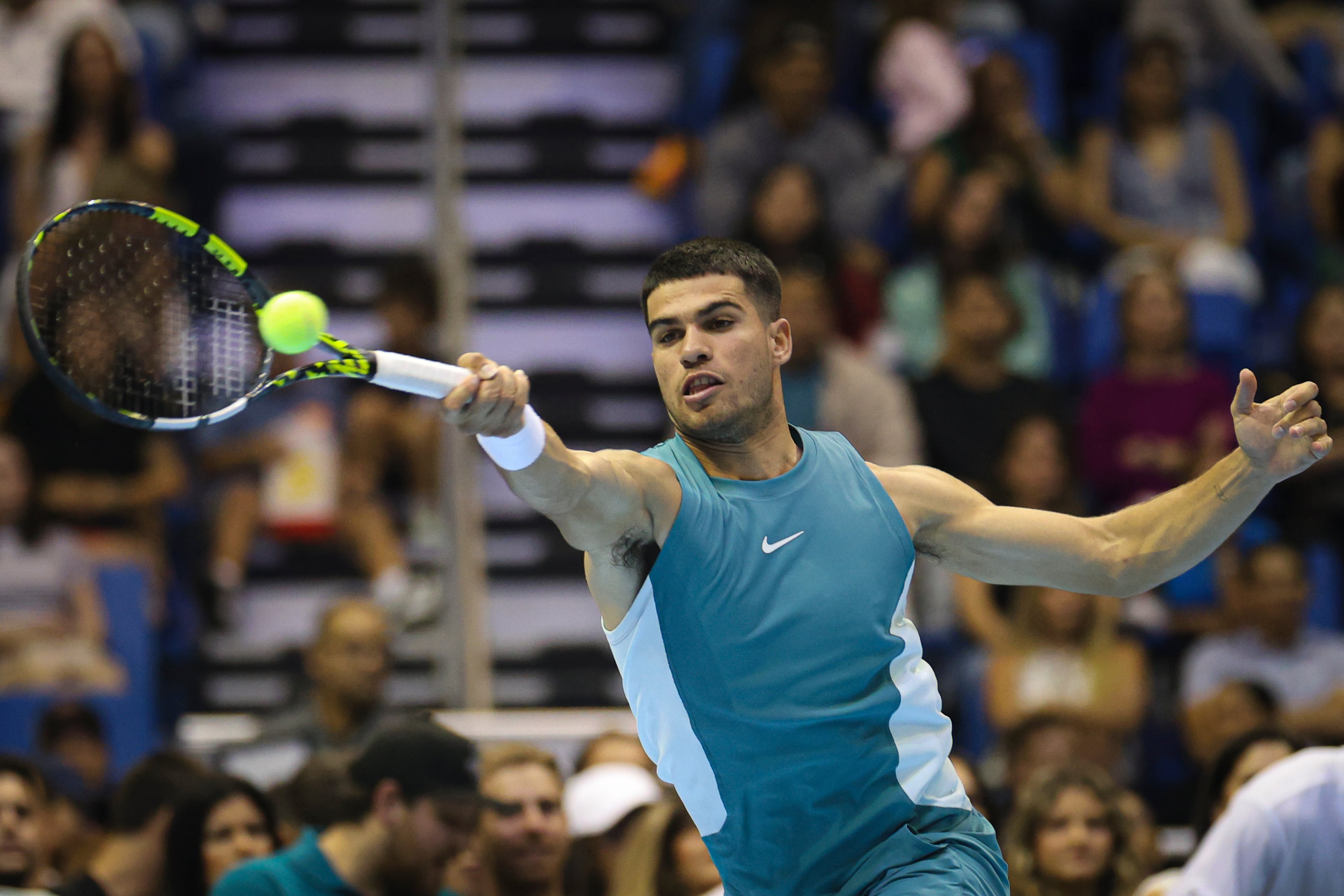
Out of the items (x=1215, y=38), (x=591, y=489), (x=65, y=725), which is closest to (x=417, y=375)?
(x=591, y=489)

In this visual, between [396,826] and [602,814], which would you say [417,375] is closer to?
[396,826]

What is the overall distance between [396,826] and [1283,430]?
110 inches

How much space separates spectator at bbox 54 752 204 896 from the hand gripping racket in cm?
218

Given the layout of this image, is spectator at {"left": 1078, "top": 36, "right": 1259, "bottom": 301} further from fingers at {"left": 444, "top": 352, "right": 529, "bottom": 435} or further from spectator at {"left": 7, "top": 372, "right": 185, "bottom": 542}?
fingers at {"left": 444, "top": 352, "right": 529, "bottom": 435}

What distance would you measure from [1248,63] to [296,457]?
21.7 feet

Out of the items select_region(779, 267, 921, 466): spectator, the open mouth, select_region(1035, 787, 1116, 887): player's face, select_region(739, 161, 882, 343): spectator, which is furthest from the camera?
select_region(739, 161, 882, 343): spectator

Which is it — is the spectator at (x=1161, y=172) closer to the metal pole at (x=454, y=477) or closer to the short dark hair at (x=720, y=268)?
the metal pole at (x=454, y=477)

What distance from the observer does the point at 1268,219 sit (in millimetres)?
10359

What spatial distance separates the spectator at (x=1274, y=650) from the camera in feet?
24.5

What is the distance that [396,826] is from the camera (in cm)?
489

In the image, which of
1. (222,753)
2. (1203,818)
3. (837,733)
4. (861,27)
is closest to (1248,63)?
(861,27)

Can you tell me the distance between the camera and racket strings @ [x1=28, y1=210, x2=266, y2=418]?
11.7 feet

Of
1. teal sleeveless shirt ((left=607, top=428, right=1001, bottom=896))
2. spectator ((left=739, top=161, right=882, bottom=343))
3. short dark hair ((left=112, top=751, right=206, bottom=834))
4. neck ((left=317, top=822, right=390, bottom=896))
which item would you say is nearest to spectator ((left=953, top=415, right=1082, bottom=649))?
spectator ((left=739, top=161, right=882, bottom=343))

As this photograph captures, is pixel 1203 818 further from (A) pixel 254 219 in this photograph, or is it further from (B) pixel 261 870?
(A) pixel 254 219
